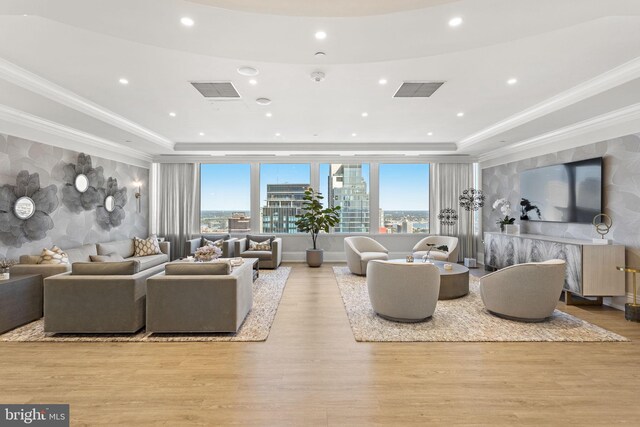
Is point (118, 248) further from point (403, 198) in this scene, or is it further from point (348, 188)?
point (403, 198)

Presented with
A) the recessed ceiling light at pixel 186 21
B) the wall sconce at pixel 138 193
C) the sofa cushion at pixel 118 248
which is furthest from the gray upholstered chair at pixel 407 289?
the wall sconce at pixel 138 193

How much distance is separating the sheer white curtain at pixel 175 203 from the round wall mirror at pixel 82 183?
245 centimetres

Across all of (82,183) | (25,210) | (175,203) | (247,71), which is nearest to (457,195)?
(247,71)

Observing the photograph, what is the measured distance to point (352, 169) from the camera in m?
8.94

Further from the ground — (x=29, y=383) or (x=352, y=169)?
(x=352, y=169)

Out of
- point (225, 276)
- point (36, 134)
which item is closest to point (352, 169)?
point (225, 276)

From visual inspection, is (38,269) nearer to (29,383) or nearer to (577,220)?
(29,383)

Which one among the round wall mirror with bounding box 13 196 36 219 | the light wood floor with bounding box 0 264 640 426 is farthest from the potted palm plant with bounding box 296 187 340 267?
the round wall mirror with bounding box 13 196 36 219

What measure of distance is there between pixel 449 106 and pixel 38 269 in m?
6.09

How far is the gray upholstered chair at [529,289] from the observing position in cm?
385

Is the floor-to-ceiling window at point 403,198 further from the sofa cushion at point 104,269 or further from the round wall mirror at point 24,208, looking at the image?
the round wall mirror at point 24,208

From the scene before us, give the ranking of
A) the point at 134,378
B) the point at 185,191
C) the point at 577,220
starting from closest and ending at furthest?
the point at 134,378 < the point at 577,220 < the point at 185,191

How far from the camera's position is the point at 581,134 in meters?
5.38

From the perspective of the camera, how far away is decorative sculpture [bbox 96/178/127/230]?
654cm
